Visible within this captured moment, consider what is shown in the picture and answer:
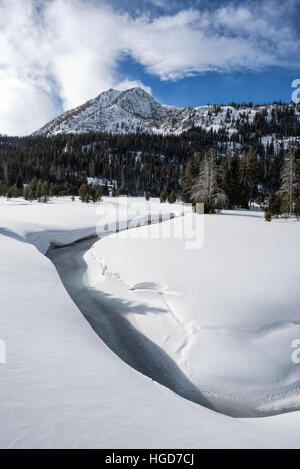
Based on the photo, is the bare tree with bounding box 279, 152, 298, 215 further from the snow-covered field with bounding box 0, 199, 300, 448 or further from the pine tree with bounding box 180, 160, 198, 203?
the snow-covered field with bounding box 0, 199, 300, 448

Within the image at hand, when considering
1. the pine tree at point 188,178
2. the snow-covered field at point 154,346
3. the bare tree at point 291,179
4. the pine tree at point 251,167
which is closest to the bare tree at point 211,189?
the bare tree at point 291,179

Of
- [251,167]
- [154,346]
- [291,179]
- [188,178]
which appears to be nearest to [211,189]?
[291,179]

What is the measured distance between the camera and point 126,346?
701 centimetres

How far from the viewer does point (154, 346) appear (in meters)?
6.90

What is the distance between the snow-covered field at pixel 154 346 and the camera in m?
2.88

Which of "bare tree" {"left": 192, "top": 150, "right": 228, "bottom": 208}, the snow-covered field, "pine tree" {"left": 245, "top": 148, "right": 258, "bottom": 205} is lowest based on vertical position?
the snow-covered field

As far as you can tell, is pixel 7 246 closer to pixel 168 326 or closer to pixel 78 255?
pixel 78 255

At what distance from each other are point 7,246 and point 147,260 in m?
8.05

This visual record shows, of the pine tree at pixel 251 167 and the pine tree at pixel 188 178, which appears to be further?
the pine tree at pixel 188 178

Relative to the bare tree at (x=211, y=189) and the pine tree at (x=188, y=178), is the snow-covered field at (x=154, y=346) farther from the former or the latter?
the pine tree at (x=188, y=178)

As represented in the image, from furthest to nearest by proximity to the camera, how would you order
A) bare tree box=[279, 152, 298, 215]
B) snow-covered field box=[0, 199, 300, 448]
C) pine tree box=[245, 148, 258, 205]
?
pine tree box=[245, 148, 258, 205] → bare tree box=[279, 152, 298, 215] → snow-covered field box=[0, 199, 300, 448]

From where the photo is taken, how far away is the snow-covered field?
2879 millimetres

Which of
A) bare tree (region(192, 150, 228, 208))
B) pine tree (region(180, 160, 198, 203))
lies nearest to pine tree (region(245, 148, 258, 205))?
pine tree (region(180, 160, 198, 203))
